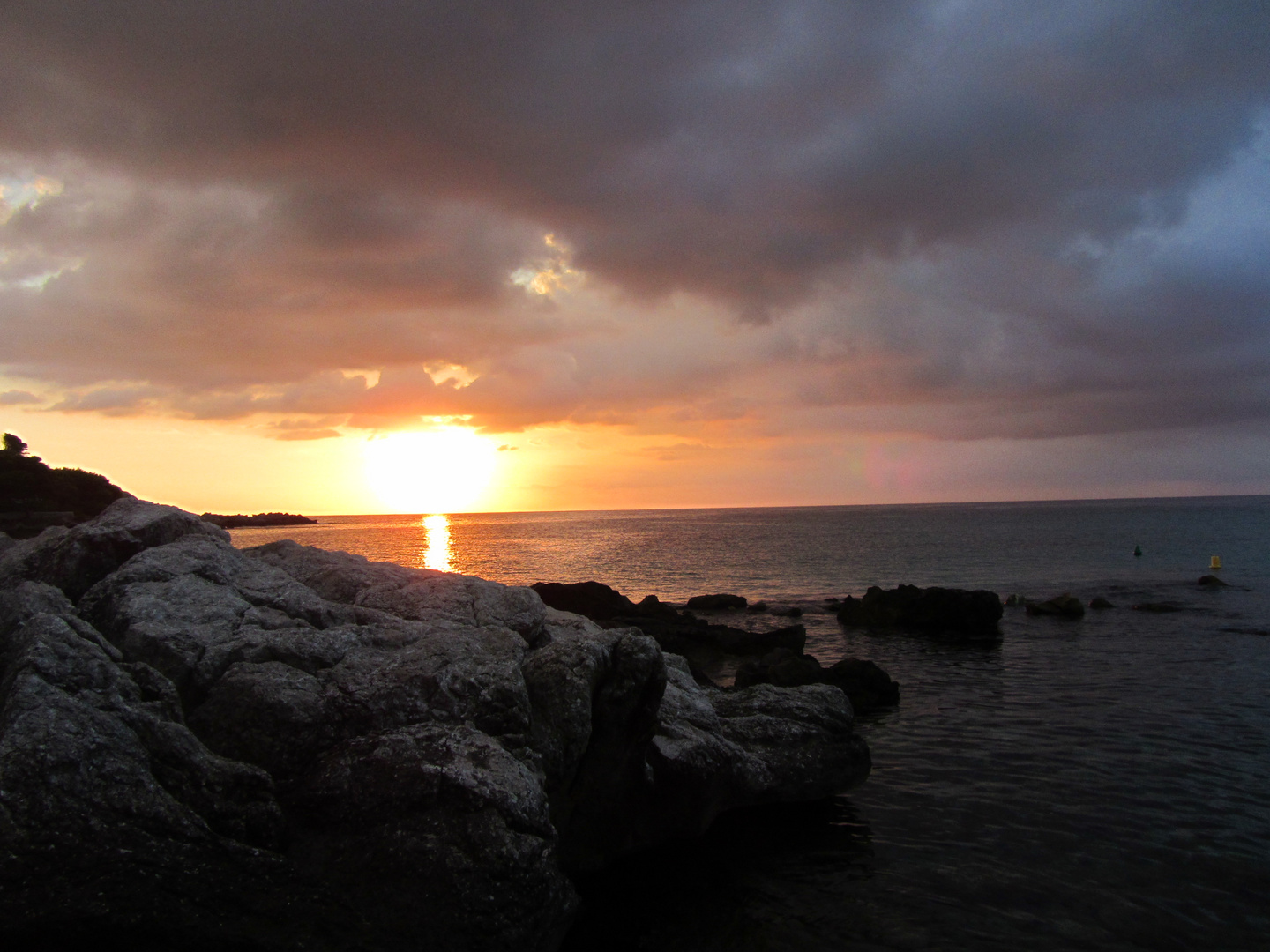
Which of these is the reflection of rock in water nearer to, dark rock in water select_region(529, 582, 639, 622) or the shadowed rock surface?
the shadowed rock surface

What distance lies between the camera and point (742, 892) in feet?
38.8

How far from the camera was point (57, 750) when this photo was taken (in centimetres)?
761

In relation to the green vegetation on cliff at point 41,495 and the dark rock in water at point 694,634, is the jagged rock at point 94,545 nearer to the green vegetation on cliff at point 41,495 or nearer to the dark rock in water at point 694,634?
the dark rock in water at point 694,634

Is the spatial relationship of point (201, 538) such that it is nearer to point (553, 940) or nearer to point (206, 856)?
point (206, 856)

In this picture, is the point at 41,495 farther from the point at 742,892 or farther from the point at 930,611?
the point at 742,892

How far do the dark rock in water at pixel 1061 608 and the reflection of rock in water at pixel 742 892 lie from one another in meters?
34.8

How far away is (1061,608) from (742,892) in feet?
128

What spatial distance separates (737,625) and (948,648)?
41.5 feet

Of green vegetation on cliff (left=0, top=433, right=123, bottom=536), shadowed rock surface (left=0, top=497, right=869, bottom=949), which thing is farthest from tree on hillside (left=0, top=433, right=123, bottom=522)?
shadowed rock surface (left=0, top=497, right=869, bottom=949)

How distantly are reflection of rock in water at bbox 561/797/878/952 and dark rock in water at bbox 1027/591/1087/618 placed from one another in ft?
114

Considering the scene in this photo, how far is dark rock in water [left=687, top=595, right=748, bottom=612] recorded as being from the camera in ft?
166

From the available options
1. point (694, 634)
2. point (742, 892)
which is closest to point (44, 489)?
point (694, 634)

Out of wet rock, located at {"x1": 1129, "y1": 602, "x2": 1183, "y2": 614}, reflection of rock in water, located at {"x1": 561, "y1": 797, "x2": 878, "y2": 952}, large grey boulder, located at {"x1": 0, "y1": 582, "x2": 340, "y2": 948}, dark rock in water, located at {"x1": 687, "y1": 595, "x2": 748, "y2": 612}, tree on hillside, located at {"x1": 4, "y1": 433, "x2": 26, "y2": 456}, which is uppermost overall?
tree on hillside, located at {"x1": 4, "y1": 433, "x2": 26, "y2": 456}

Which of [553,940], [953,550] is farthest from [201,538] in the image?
[953,550]
